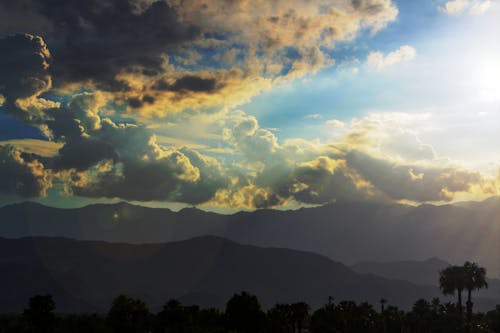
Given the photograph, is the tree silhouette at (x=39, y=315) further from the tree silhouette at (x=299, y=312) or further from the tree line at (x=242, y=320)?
the tree silhouette at (x=299, y=312)

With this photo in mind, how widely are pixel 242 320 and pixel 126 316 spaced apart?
22.9m

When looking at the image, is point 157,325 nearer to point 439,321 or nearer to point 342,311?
point 342,311

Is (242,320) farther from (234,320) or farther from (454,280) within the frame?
(454,280)

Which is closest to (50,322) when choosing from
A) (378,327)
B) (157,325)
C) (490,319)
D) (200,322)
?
(157,325)

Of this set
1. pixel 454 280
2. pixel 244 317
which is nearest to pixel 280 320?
pixel 244 317

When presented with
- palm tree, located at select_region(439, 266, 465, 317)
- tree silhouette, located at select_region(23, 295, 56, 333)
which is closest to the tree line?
tree silhouette, located at select_region(23, 295, 56, 333)

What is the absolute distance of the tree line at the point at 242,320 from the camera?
102 m

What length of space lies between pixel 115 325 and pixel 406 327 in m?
77.2

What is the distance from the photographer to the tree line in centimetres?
10200

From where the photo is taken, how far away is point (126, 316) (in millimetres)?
103062

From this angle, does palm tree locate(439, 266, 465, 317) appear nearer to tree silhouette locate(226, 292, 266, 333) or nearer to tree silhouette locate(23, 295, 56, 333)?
tree silhouette locate(226, 292, 266, 333)

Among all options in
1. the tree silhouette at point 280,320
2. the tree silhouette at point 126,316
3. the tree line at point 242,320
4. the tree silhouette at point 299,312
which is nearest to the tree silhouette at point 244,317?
the tree line at point 242,320

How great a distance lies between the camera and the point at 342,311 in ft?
434

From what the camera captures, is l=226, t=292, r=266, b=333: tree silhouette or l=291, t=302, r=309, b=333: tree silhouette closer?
l=226, t=292, r=266, b=333: tree silhouette
